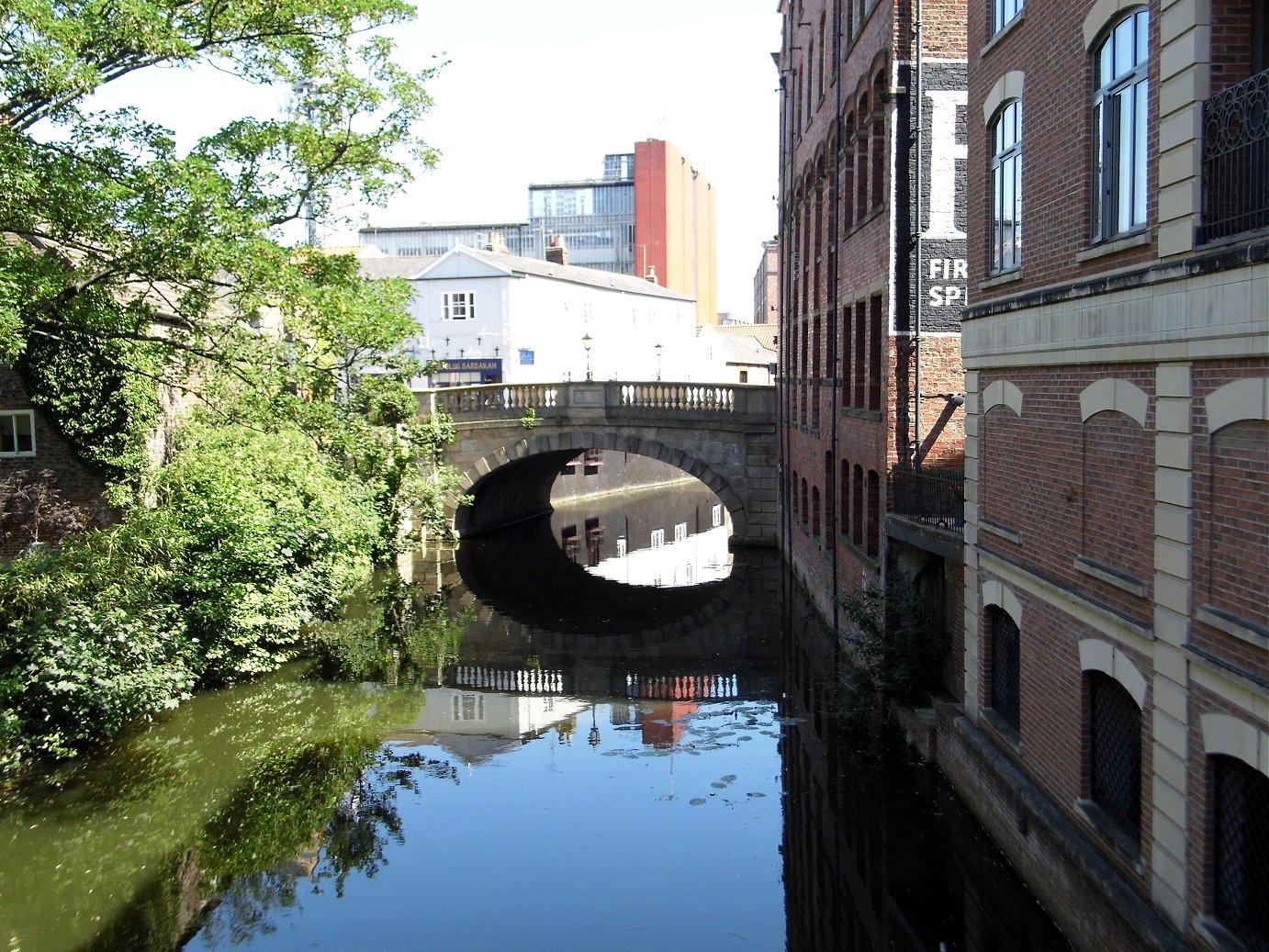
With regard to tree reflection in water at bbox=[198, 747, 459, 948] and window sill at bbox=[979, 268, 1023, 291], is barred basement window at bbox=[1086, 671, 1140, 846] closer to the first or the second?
window sill at bbox=[979, 268, 1023, 291]

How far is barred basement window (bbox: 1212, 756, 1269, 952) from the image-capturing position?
23.4 feet

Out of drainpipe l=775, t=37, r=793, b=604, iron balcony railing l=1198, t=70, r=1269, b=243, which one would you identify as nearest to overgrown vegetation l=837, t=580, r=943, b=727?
iron balcony railing l=1198, t=70, r=1269, b=243

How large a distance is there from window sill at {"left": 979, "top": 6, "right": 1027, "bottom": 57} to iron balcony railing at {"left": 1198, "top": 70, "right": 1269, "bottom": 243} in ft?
13.6

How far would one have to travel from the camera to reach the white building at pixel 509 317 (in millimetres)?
52719

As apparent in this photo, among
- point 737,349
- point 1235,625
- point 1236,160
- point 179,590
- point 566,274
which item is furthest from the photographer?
point 737,349

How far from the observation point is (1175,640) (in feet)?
26.0

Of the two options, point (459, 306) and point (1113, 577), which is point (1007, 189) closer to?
point (1113, 577)

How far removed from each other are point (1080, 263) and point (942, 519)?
621cm

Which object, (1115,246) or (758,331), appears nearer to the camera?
(1115,246)

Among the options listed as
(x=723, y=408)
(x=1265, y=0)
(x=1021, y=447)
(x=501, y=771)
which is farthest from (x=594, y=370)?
(x=1265, y=0)

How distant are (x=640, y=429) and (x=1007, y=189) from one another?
23542 mm

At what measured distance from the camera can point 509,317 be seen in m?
52.6

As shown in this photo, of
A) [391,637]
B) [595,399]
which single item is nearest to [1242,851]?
[391,637]

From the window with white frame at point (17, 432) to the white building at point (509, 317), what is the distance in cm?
2535
